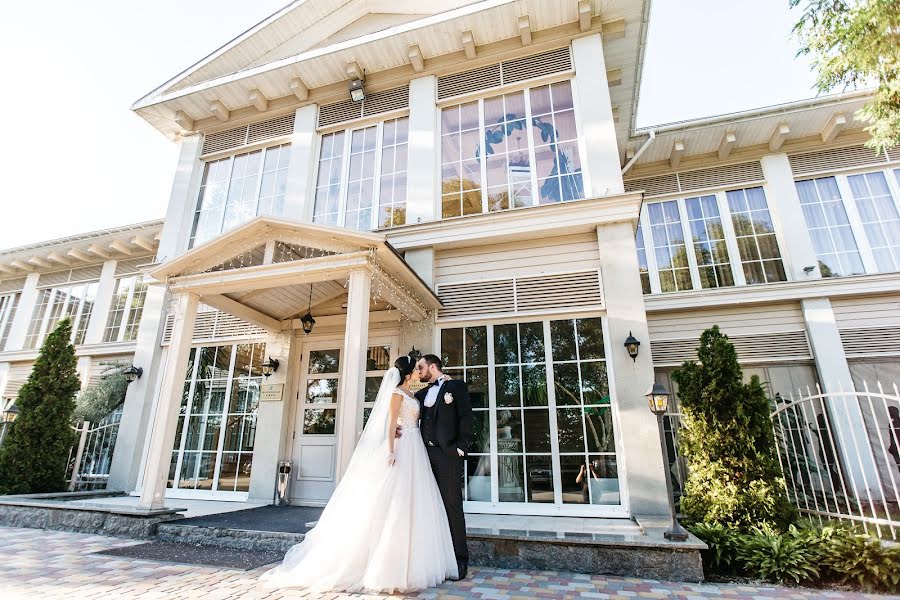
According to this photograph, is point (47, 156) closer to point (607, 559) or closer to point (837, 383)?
point (607, 559)

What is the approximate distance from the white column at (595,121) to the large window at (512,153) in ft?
0.54

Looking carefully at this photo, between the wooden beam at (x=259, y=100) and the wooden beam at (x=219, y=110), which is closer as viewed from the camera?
the wooden beam at (x=259, y=100)

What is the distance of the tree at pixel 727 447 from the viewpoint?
13.7ft

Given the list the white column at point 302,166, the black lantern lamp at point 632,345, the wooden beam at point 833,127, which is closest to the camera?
the black lantern lamp at point 632,345

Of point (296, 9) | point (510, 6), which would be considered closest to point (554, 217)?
point (510, 6)

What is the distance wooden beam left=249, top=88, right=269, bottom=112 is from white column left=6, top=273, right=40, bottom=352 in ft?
30.6

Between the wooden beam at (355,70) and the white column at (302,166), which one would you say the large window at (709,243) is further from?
the white column at (302,166)

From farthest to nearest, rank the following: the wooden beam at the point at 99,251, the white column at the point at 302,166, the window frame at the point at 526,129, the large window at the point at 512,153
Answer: the wooden beam at the point at 99,251, the white column at the point at 302,166, the large window at the point at 512,153, the window frame at the point at 526,129

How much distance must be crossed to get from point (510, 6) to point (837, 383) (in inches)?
327

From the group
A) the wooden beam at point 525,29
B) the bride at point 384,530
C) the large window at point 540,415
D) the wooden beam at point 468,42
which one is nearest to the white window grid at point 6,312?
the large window at point 540,415

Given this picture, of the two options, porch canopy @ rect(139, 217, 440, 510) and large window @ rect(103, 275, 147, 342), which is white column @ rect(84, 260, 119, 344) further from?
porch canopy @ rect(139, 217, 440, 510)

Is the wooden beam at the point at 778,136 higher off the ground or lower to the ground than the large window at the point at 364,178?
higher

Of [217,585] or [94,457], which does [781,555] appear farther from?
[94,457]

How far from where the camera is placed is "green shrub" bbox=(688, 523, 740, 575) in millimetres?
3797
